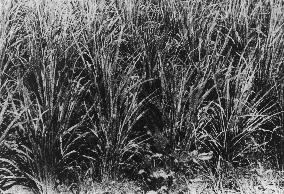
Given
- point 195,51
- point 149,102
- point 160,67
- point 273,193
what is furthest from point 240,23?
point 273,193

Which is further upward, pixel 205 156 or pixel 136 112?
pixel 136 112

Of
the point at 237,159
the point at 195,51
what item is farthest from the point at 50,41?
the point at 237,159

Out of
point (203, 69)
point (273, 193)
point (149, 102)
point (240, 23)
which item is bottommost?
point (273, 193)

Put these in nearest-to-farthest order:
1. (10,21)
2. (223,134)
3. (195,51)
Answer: (223,134) → (195,51) → (10,21)

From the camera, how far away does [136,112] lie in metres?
2.82

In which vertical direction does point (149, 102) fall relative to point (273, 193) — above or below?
above

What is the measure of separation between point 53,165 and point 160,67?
3.40 feet

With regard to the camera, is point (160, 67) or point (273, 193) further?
point (160, 67)

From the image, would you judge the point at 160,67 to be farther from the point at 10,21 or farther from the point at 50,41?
the point at 10,21

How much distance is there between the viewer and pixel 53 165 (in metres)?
2.61

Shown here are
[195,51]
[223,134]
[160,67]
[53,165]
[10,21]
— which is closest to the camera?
[53,165]

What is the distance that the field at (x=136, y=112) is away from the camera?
2.64m

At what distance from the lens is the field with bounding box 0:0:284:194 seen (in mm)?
2641

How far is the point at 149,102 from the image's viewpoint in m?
2.96
